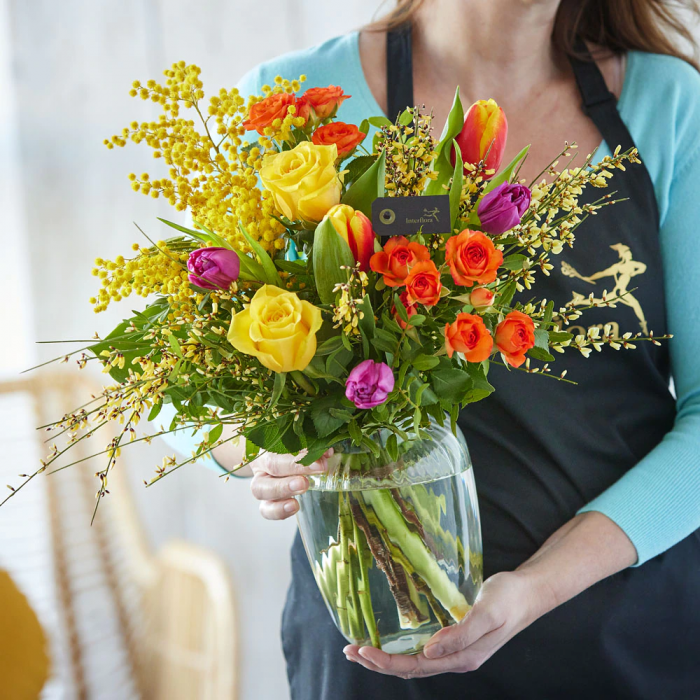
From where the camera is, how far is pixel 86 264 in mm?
1574

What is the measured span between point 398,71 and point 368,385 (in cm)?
65

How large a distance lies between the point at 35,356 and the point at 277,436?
3.98 feet

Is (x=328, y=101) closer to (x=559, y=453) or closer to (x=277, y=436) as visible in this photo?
(x=277, y=436)

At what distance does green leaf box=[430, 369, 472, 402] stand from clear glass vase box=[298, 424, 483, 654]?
0.07 meters

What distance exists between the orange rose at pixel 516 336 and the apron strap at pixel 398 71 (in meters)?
0.54

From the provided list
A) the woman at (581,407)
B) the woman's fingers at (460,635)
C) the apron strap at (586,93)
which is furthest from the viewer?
the apron strap at (586,93)

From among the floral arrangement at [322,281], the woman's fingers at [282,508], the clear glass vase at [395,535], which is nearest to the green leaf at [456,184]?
the floral arrangement at [322,281]

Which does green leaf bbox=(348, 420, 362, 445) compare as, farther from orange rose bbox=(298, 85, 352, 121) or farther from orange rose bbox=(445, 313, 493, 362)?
orange rose bbox=(298, 85, 352, 121)

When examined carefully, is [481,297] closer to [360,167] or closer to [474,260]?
[474,260]

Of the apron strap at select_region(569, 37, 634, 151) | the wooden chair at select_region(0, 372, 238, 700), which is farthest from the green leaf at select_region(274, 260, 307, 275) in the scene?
the wooden chair at select_region(0, 372, 238, 700)

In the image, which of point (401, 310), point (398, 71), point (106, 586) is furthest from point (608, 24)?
point (106, 586)

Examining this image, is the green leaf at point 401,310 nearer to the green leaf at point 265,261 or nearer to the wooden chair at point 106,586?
the green leaf at point 265,261

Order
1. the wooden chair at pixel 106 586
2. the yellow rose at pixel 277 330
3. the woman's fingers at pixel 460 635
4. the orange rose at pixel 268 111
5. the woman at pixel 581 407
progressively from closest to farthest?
the yellow rose at pixel 277 330 < the orange rose at pixel 268 111 < the woman's fingers at pixel 460 635 < the woman at pixel 581 407 < the wooden chair at pixel 106 586

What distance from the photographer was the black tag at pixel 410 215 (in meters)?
0.48
